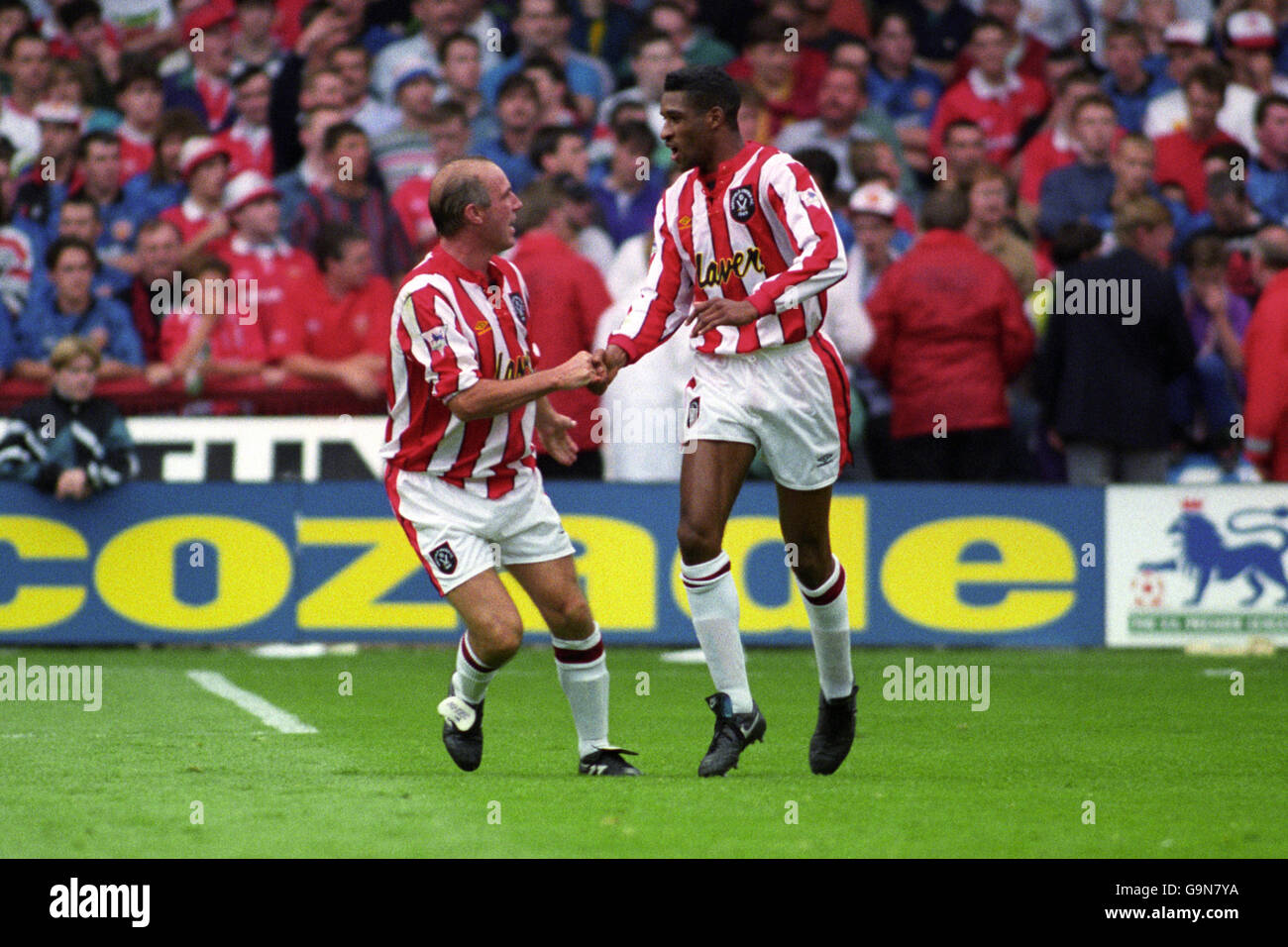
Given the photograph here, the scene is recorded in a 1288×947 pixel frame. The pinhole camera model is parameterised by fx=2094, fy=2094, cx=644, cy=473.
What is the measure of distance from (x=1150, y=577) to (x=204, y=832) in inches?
302

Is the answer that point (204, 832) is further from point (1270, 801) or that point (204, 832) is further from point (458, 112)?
point (458, 112)

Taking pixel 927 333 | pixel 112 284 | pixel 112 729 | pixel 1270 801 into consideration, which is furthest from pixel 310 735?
pixel 112 284

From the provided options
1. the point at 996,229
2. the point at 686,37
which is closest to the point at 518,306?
the point at 996,229

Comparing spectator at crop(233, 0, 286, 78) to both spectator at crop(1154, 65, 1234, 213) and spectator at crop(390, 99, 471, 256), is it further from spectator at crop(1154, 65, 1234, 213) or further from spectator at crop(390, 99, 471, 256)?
spectator at crop(1154, 65, 1234, 213)

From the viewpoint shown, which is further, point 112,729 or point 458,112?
point 458,112

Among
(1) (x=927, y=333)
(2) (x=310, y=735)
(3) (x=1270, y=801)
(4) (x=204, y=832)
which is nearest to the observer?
(4) (x=204, y=832)

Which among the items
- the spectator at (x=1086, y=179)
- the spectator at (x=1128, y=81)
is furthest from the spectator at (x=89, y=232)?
the spectator at (x=1128, y=81)

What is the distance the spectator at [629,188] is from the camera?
13375 mm

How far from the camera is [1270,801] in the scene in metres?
6.46

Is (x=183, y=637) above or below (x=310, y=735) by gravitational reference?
below

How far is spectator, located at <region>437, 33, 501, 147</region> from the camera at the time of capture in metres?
14.6

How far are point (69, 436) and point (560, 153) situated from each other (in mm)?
3544

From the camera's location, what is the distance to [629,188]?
1352 cm

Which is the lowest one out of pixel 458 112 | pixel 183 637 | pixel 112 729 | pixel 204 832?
pixel 183 637
